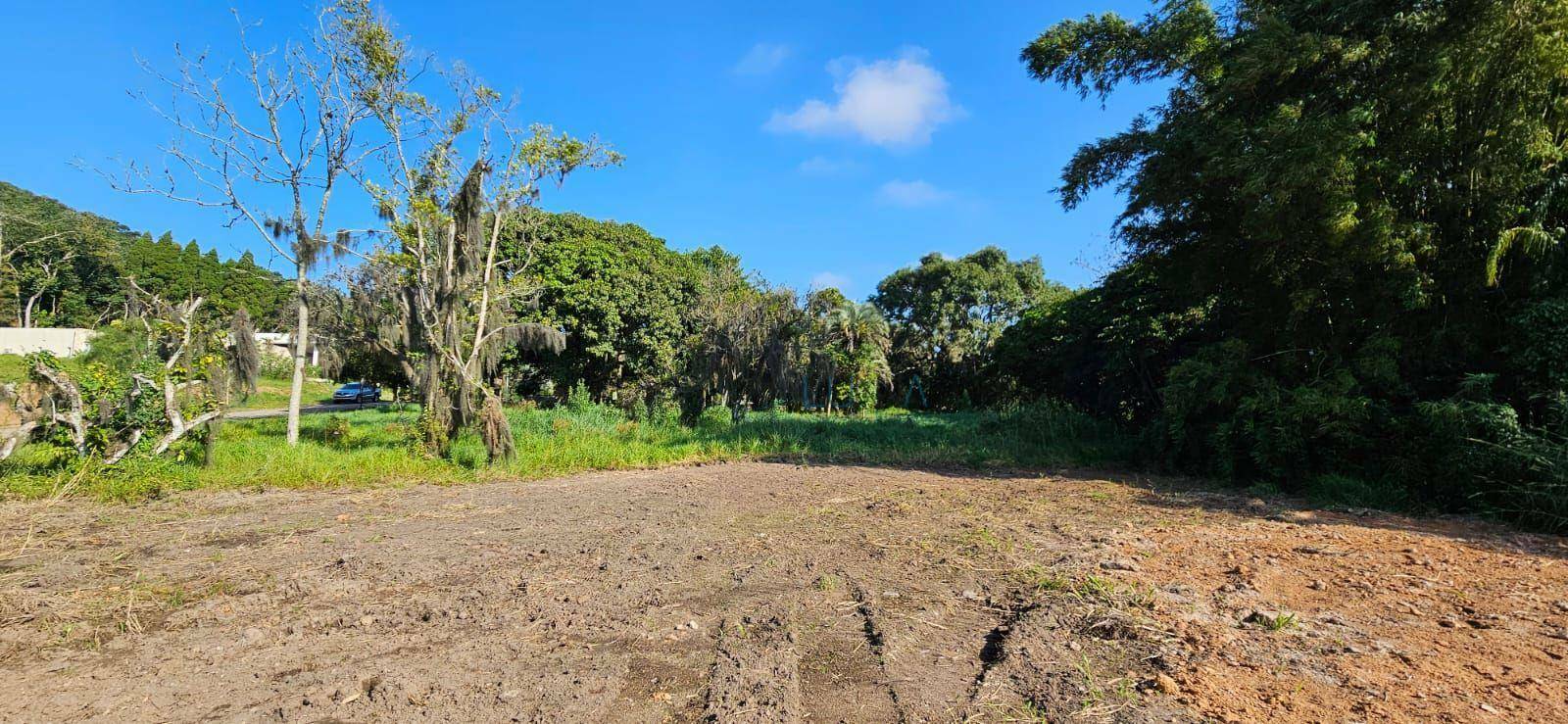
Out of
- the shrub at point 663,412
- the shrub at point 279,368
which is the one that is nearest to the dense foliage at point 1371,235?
the shrub at point 663,412

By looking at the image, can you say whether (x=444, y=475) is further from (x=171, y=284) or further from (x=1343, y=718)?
(x=171, y=284)

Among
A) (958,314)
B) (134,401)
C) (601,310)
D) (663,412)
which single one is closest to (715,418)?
(663,412)

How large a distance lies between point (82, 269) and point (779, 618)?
188 ft

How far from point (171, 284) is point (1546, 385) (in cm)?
5609

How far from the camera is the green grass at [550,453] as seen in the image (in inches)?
291

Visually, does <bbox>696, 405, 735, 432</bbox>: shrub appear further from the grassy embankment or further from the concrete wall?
the concrete wall

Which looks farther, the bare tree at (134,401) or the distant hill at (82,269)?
the distant hill at (82,269)

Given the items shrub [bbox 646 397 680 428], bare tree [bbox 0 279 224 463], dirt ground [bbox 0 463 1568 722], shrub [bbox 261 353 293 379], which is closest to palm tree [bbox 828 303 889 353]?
shrub [bbox 646 397 680 428]

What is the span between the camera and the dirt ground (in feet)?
8.46

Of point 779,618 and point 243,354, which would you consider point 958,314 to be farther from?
point 779,618

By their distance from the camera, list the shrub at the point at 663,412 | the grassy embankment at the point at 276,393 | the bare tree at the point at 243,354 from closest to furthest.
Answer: the bare tree at the point at 243,354
the shrub at the point at 663,412
the grassy embankment at the point at 276,393

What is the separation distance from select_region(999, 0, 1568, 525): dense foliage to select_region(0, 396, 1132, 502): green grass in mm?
3098

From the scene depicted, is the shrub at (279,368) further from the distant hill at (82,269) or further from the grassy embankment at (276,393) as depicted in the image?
the distant hill at (82,269)

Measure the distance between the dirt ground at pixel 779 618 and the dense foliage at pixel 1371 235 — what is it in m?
1.81
